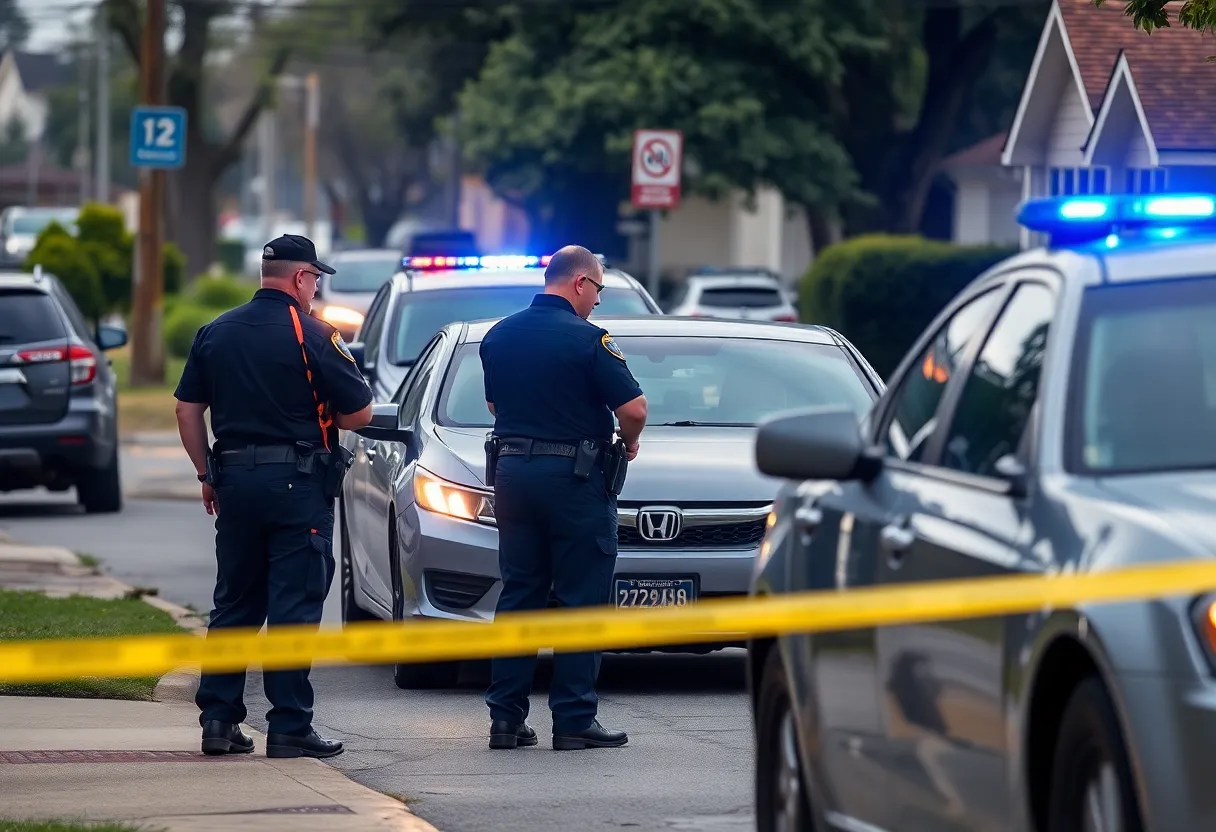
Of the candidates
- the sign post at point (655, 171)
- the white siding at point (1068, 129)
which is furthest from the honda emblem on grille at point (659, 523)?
the white siding at point (1068, 129)

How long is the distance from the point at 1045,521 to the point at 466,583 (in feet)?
18.6

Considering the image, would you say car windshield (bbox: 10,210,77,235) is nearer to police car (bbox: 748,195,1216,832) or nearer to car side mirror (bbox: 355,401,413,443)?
car side mirror (bbox: 355,401,413,443)

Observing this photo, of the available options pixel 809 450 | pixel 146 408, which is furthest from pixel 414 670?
pixel 146 408

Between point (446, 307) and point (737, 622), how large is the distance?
900 centimetres

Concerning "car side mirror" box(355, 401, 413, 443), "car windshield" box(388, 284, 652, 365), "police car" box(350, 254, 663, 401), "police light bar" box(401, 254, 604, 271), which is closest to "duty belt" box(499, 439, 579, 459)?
"car side mirror" box(355, 401, 413, 443)

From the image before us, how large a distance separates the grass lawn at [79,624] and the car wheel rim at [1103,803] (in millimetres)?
6159

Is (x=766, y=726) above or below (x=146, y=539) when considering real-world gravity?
above

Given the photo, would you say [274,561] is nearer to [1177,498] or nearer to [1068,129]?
[1177,498]

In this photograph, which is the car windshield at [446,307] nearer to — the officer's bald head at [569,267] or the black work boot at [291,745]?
the officer's bald head at [569,267]

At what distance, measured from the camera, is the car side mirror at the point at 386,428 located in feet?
35.8

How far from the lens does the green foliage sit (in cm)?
3438

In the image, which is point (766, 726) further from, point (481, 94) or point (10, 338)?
point (481, 94)

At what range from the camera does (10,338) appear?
61.4ft

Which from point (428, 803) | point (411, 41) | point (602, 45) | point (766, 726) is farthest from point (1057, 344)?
point (411, 41)
